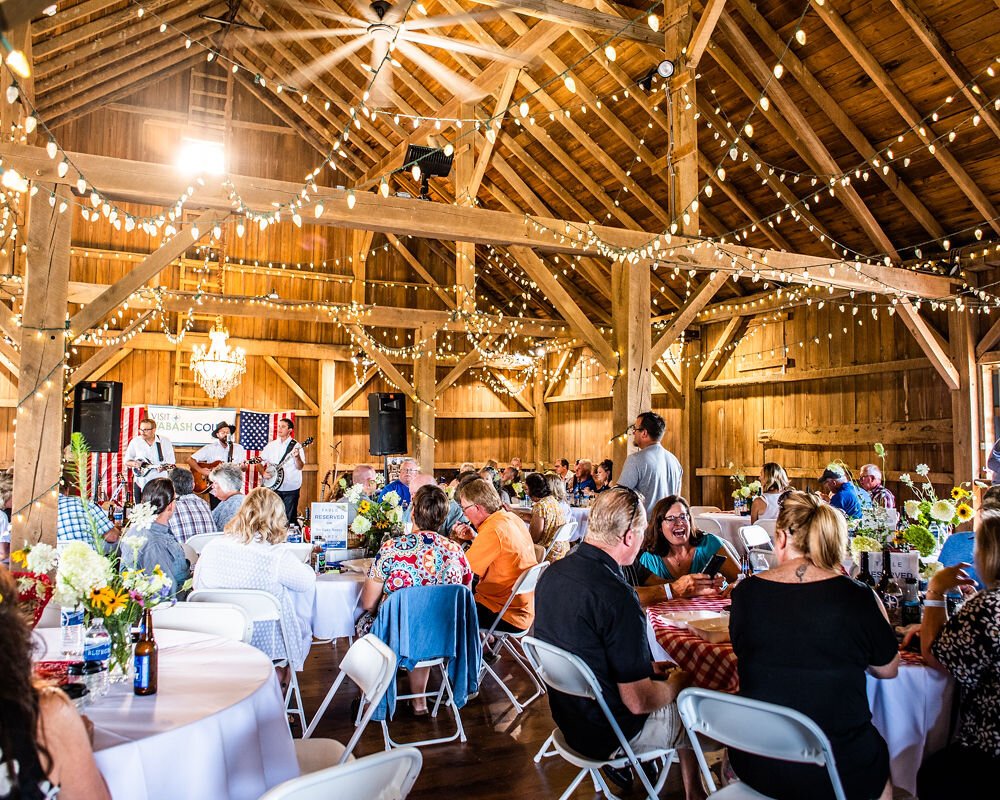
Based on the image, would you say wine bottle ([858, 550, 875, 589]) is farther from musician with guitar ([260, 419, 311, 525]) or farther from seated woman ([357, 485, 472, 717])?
musician with guitar ([260, 419, 311, 525])

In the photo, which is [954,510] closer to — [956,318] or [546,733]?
[546,733]

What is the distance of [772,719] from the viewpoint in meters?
2.11

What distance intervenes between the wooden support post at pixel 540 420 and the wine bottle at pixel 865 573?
12612 mm

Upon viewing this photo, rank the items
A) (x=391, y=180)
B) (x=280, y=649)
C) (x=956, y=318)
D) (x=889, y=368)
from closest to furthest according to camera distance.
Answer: (x=280, y=649)
(x=956, y=318)
(x=889, y=368)
(x=391, y=180)

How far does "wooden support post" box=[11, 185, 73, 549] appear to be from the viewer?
5387 mm

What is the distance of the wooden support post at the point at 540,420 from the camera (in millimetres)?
16330

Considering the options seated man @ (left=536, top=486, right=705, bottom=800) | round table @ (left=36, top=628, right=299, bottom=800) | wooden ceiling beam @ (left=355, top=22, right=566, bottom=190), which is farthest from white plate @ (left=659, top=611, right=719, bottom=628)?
wooden ceiling beam @ (left=355, top=22, right=566, bottom=190)

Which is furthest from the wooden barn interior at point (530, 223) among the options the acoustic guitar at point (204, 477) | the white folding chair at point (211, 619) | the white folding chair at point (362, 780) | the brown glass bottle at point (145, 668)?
the acoustic guitar at point (204, 477)

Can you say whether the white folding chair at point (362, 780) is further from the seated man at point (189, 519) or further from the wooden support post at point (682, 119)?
the wooden support post at point (682, 119)

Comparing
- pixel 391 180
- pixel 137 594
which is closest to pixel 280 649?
pixel 137 594

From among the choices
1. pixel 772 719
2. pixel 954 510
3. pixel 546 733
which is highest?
pixel 954 510

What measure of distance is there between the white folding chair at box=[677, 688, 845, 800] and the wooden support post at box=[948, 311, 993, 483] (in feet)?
25.1

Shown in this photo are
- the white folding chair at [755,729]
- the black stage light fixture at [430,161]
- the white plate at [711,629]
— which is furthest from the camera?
the black stage light fixture at [430,161]

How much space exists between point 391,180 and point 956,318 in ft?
30.1
